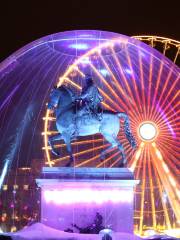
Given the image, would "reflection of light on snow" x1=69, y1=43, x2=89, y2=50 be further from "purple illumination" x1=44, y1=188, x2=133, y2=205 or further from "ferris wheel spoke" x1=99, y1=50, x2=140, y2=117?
"purple illumination" x1=44, y1=188, x2=133, y2=205

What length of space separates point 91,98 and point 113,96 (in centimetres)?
694

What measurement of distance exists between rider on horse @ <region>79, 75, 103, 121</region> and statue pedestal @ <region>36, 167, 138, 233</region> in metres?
1.97

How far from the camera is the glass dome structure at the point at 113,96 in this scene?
25469 mm

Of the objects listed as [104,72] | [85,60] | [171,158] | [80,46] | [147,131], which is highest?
[85,60]

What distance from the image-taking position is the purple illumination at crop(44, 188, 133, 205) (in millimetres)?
20391

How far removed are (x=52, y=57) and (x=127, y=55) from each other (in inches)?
133

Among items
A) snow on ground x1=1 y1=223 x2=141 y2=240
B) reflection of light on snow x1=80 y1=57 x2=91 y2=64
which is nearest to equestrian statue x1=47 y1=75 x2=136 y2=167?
snow on ground x1=1 y1=223 x2=141 y2=240

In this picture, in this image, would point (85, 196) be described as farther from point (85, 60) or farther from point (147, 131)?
point (85, 60)

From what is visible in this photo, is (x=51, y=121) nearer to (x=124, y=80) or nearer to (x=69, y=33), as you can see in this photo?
(x=124, y=80)

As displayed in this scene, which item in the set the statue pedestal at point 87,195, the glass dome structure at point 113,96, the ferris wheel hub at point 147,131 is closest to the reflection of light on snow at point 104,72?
the glass dome structure at point 113,96

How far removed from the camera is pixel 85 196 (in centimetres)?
2039

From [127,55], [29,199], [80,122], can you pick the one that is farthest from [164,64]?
[29,199]

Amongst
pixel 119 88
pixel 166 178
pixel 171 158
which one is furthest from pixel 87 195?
pixel 119 88

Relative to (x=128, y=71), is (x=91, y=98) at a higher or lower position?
lower
